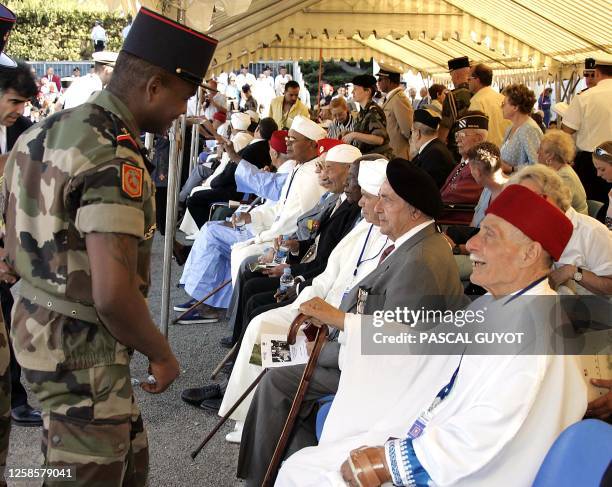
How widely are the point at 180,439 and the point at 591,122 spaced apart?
475 cm

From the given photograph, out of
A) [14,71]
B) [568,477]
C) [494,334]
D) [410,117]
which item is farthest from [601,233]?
[410,117]

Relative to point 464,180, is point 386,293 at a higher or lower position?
higher

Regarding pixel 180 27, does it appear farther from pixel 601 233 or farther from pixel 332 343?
pixel 601 233

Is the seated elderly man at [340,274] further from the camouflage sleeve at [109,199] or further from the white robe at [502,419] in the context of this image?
the camouflage sleeve at [109,199]

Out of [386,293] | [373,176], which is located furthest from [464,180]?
[386,293]

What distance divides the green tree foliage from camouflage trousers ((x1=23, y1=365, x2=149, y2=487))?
33518mm

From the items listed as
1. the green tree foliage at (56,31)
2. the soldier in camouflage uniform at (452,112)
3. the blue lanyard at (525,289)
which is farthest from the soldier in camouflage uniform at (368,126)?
the green tree foliage at (56,31)

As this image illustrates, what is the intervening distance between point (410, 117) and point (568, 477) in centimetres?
727

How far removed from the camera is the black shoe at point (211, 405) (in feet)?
15.4

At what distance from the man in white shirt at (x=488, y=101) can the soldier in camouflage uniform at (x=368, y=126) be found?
0.92m

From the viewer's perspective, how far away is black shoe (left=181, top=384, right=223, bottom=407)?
4.78 meters

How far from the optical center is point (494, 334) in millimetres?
2350

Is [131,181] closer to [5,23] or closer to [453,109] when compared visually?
[5,23]

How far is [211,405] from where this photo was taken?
471 centimetres
